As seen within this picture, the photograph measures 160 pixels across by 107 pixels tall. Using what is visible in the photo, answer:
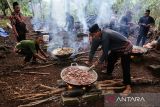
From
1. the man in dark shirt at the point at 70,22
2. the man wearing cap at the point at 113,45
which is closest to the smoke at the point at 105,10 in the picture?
the man in dark shirt at the point at 70,22

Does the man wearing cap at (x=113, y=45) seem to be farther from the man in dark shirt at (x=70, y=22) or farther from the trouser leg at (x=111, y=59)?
the man in dark shirt at (x=70, y=22)

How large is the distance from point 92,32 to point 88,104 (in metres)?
2.23

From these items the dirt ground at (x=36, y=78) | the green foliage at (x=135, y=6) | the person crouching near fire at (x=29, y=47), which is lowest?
the dirt ground at (x=36, y=78)

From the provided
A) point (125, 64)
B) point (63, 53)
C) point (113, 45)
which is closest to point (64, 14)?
point (63, 53)

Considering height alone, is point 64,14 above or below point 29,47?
above

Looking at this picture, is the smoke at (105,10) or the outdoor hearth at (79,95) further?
the smoke at (105,10)

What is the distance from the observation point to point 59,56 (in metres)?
10.2

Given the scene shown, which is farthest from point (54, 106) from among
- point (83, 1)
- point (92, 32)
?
point (83, 1)

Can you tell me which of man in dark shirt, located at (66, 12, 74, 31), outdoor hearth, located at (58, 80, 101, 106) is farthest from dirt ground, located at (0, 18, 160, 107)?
man in dark shirt, located at (66, 12, 74, 31)

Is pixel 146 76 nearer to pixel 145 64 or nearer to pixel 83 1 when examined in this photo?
pixel 145 64

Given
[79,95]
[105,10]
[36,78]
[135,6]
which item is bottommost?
[36,78]

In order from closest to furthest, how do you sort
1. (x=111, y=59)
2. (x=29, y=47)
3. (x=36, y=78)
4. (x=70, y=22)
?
(x=111, y=59) < (x=36, y=78) < (x=29, y=47) < (x=70, y=22)

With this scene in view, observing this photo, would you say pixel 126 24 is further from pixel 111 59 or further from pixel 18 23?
pixel 111 59

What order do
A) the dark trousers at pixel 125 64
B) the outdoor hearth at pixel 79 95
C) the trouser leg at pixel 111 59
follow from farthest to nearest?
1. the trouser leg at pixel 111 59
2. the dark trousers at pixel 125 64
3. the outdoor hearth at pixel 79 95
